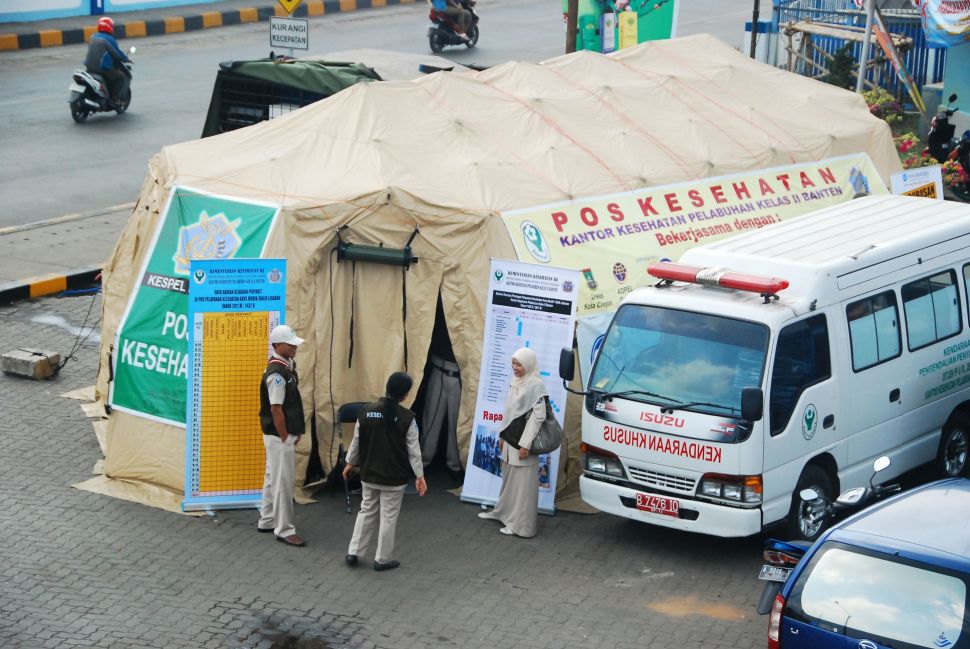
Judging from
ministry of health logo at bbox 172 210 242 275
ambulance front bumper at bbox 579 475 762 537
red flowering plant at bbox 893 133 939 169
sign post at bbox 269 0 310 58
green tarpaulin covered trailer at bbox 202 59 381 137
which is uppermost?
sign post at bbox 269 0 310 58

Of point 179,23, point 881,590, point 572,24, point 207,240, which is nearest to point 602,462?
point 881,590

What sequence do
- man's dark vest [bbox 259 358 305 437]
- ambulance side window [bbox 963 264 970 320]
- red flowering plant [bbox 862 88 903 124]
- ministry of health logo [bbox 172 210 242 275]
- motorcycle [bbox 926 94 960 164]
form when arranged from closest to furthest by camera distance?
man's dark vest [bbox 259 358 305 437]
ministry of health logo [bbox 172 210 242 275]
ambulance side window [bbox 963 264 970 320]
motorcycle [bbox 926 94 960 164]
red flowering plant [bbox 862 88 903 124]

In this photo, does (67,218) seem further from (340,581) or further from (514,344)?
(340,581)

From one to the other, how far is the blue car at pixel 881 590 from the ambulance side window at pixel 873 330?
2.98 meters

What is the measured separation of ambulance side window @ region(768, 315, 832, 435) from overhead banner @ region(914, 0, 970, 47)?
1042 centimetres

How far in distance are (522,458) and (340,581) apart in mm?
1690

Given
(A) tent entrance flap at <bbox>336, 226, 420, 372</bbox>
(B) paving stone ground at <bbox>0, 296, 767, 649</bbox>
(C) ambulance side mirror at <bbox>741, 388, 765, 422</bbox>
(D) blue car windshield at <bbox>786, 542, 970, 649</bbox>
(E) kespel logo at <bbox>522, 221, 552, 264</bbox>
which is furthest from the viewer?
(E) kespel logo at <bbox>522, 221, 552, 264</bbox>

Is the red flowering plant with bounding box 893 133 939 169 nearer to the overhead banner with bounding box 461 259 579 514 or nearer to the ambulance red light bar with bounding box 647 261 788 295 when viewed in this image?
the ambulance red light bar with bounding box 647 261 788 295

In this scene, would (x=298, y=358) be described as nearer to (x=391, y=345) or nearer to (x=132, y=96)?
Answer: (x=391, y=345)

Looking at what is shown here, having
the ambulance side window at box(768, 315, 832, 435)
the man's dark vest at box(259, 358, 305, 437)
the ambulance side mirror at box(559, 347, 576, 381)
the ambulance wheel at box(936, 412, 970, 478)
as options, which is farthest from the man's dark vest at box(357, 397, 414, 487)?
the ambulance wheel at box(936, 412, 970, 478)

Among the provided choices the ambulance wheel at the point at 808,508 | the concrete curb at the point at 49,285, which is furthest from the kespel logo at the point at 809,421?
the concrete curb at the point at 49,285

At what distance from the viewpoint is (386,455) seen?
9.65m

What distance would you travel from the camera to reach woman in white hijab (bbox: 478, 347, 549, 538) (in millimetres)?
10414

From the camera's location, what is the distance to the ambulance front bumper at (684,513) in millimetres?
9719
